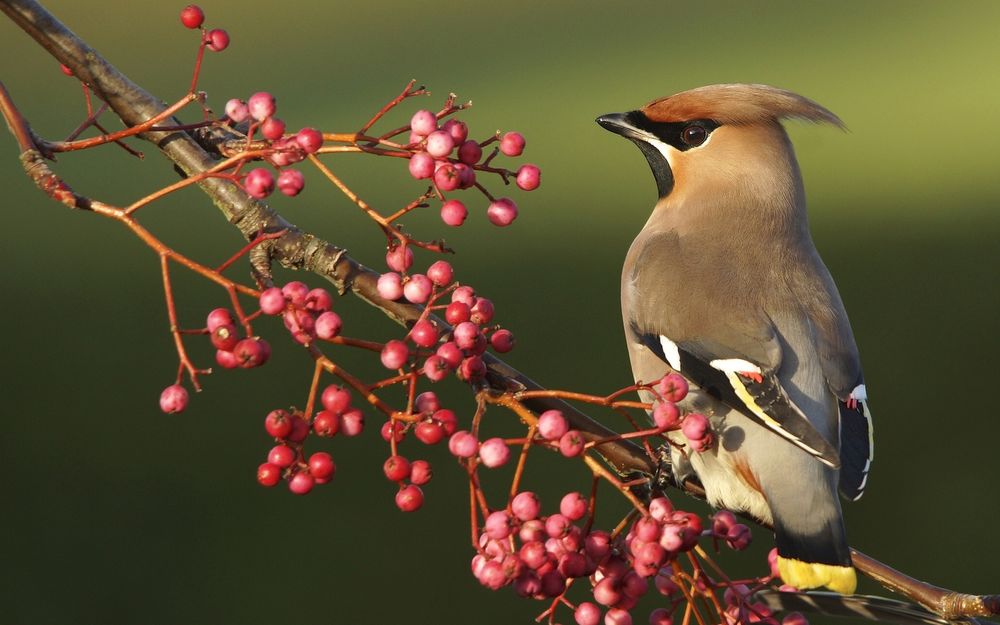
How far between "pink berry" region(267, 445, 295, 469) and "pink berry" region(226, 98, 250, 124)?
359 mm

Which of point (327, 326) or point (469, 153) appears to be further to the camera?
point (469, 153)

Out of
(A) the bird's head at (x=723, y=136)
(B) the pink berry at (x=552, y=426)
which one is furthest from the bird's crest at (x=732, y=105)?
(B) the pink berry at (x=552, y=426)

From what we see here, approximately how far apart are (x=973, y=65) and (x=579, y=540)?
1536cm

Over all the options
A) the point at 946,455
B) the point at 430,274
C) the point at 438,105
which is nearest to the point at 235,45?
the point at 438,105

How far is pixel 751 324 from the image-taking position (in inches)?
85.6

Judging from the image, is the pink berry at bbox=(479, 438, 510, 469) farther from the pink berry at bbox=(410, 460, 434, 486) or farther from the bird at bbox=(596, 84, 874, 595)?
the bird at bbox=(596, 84, 874, 595)

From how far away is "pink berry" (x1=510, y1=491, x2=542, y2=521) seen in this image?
1.39 meters

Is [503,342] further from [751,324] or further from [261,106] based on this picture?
[751,324]

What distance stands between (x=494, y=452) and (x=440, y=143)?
0.32m

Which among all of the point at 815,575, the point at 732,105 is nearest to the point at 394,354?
the point at 815,575

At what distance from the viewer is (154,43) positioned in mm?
16562

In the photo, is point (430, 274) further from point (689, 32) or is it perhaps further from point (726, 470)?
point (689, 32)

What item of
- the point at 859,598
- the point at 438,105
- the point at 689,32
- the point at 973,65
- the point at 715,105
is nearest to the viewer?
the point at 859,598

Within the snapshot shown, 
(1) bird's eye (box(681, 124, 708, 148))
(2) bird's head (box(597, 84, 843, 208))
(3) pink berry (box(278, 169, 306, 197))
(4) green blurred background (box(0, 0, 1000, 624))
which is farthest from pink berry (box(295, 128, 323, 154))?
(4) green blurred background (box(0, 0, 1000, 624))
